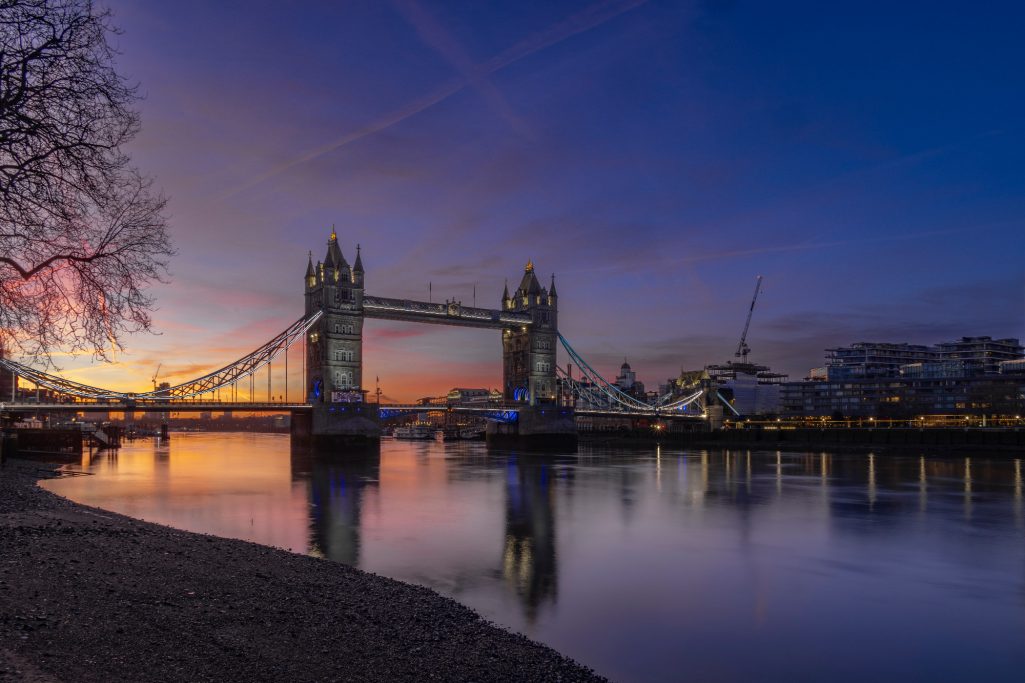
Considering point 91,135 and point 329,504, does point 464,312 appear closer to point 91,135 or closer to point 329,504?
point 329,504

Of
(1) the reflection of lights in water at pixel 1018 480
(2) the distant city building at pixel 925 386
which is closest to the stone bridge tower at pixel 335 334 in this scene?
(1) the reflection of lights in water at pixel 1018 480

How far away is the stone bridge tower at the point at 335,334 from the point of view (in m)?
76.6

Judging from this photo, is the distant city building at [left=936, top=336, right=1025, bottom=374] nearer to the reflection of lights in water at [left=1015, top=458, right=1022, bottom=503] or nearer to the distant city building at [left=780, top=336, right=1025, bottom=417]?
the distant city building at [left=780, top=336, right=1025, bottom=417]

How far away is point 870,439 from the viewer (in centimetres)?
7569

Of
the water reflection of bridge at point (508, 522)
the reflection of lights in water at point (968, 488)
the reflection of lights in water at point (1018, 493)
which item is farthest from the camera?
the reflection of lights in water at point (968, 488)

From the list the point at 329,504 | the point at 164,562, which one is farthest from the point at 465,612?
the point at 329,504

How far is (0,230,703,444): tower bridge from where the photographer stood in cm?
7225

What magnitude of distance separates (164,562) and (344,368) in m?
66.3

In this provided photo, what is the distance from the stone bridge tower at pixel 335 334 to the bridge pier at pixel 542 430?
20745 millimetres

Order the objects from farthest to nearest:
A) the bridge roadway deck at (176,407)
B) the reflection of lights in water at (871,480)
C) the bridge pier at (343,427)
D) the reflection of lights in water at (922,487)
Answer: the bridge pier at (343,427) → the bridge roadway deck at (176,407) → the reflection of lights in water at (871,480) → the reflection of lights in water at (922,487)

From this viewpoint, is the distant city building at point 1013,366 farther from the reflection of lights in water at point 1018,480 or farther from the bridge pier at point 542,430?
the reflection of lights in water at point 1018,480

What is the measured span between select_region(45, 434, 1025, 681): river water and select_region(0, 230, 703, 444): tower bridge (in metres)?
30.1

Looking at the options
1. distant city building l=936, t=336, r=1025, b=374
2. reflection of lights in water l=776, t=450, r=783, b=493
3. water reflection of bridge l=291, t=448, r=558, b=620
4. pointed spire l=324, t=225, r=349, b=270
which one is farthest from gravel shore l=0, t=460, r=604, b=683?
distant city building l=936, t=336, r=1025, b=374

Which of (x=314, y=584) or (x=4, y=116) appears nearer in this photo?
(x=4, y=116)
